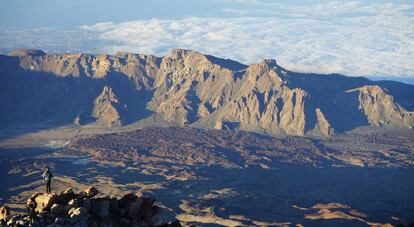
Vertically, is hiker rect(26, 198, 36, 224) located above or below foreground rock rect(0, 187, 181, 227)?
above

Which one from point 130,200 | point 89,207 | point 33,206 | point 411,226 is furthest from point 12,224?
point 411,226

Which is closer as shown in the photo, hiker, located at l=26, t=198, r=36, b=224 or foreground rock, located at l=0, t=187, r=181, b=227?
hiker, located at l=26, t=198, r=36, b=224

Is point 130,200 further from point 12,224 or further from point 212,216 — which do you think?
point 212,216

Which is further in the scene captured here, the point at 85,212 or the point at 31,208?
the point at 85,212

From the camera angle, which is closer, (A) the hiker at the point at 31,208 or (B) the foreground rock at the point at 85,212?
(A) the hiker at the point at 31,208

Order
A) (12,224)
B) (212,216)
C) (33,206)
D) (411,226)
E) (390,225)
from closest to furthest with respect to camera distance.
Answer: (12,224) → (33,206) → (411,226) → (390,225) → (212,216)

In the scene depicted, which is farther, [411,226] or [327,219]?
[327,219]

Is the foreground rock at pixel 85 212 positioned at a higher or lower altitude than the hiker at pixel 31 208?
lower

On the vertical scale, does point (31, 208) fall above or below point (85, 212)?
above
